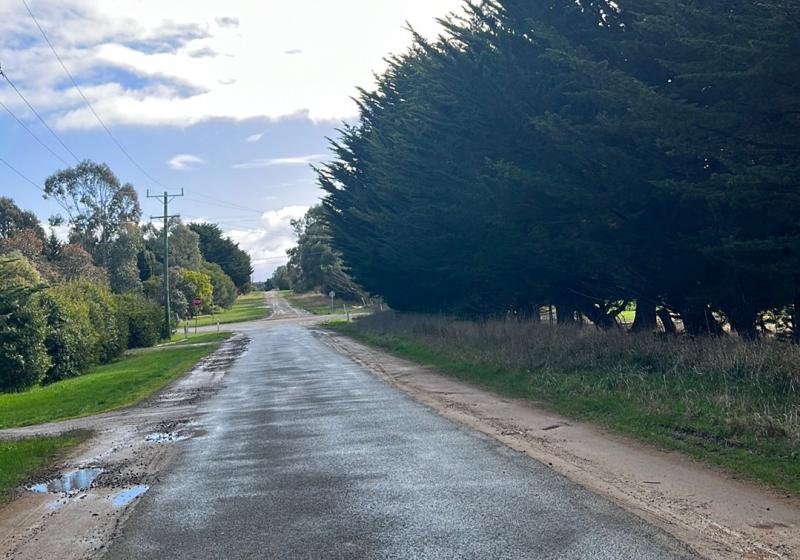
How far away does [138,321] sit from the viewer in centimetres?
4947

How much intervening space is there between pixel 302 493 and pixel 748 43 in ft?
30.9

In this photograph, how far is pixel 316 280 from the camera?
107m

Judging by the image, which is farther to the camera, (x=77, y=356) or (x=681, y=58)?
(x=77, y=356)

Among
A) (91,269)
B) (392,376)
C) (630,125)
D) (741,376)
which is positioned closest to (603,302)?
(392,376)

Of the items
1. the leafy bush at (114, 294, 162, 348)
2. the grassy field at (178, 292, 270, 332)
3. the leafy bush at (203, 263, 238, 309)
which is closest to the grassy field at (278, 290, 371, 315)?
the grassy field at (178, 292, 270, 332)

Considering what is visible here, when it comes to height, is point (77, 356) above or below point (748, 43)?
below

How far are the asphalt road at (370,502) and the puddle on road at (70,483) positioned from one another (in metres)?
0.99

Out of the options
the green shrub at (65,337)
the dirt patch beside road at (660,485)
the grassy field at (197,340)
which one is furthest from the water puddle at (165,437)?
the grassy field at (197,340)

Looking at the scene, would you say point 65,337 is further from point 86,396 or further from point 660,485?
point 660,485

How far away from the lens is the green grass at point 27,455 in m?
9.99

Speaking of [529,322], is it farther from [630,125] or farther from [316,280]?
[316,280]

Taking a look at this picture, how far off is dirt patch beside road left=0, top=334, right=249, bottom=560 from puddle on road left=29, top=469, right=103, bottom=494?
9 centimetres

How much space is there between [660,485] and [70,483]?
6.71 metres

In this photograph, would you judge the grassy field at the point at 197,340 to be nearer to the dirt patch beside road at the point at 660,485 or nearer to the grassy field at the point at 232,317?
the grassy field at the point at 232,317
